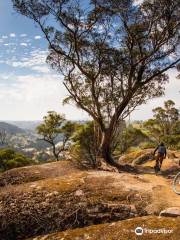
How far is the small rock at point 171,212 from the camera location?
11.9 meters

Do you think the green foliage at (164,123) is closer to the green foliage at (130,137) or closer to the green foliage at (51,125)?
the green foliage at (130,137)

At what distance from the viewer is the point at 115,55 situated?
27172 millimetres

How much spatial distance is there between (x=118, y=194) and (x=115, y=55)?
15.5 meters

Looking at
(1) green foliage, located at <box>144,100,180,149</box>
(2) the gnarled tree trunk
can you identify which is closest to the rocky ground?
(2) the gnarled tree trunk

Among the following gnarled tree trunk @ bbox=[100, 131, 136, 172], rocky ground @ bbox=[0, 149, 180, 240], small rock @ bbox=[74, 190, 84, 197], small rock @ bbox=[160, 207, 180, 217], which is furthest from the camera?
gnarled tree trunk @ bbox=[100, 131, 136, 172]

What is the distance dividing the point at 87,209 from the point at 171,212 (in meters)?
3.67

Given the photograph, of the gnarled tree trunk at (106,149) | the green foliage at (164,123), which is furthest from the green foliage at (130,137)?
the gnarled tree trunk at (106,149)

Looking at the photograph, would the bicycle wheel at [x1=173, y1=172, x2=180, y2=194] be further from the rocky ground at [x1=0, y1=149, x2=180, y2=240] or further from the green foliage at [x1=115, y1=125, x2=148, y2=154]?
the green foliage at [x1=115, y1=125, x2=148, y2=154]

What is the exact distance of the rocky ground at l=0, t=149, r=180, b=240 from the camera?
11578mm

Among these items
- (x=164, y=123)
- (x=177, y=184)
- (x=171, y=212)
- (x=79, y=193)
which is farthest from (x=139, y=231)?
(x=164, y=123)

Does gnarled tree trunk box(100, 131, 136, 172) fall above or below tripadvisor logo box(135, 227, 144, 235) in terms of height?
above

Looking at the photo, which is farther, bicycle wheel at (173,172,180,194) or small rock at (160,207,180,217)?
bicycle wheel at (173,172,180,194)

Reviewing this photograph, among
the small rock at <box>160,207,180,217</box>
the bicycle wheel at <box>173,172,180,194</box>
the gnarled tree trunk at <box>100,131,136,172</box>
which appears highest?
the gnarled tree trunk at <box>100,131,136,172</box>

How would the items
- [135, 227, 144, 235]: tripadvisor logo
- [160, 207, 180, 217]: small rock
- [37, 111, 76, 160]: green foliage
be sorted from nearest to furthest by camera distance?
[135, 227, 144, 235]: tripadvisor logo, [160, 207, 180, 217]: small rock, [37, 111, 76, 160]: green foliage
